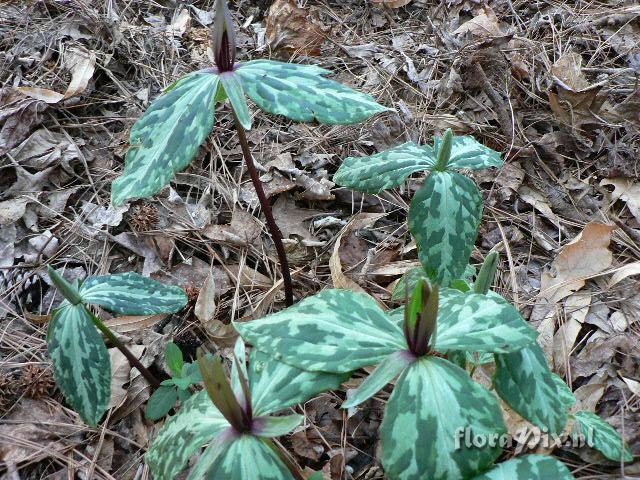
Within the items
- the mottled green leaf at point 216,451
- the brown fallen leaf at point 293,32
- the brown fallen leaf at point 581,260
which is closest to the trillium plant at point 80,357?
the mottled green leaf at point 216,451

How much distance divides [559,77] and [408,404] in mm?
1886

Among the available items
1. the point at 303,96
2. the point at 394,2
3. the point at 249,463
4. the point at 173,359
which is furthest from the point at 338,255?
the point at 394,2

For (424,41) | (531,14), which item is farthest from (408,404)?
(531,14)

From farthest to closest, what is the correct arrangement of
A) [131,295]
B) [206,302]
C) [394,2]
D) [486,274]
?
1. [394,2]
2. [206,302]
3. [131,295]
4. [486,274]

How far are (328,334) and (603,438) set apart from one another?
734 mm

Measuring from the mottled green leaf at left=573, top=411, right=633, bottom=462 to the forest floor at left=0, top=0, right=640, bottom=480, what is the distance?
114 millimetres

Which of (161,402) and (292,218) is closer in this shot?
(161,402)

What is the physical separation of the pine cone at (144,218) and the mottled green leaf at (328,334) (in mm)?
1034

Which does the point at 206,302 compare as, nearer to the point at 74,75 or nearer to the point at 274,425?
the point at 274,425

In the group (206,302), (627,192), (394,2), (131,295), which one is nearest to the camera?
(131,295)

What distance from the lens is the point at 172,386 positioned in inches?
60.1

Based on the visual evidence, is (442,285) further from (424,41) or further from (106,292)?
(424,41)

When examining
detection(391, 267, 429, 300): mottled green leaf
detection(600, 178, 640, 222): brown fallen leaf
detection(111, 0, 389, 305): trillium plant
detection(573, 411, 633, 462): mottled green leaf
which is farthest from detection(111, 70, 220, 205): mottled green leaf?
detection(600, 178, 640, 222): brown fallen leaf

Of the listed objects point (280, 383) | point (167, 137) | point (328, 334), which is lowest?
point (280, 383)
